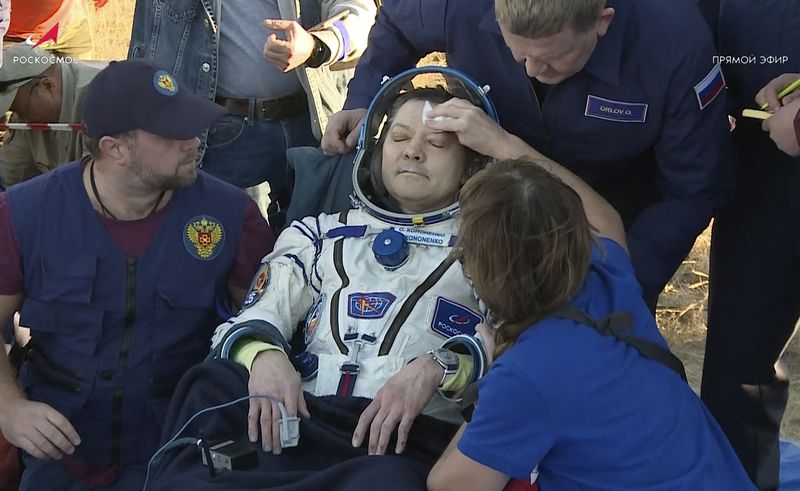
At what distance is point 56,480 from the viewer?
2.71m

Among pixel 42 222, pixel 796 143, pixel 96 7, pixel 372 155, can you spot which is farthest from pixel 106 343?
pixel 96 7

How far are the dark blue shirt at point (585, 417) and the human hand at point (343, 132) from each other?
1280 mm

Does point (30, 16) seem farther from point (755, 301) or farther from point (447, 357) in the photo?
point (755, 301)

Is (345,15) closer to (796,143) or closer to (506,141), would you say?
(506,141)

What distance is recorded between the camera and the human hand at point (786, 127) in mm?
2408

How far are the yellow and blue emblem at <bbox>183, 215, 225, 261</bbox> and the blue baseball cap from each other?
24cm

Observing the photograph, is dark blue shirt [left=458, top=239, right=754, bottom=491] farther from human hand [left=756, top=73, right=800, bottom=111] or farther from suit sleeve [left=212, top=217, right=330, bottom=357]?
human hand [left=756, top=73, right=800, bottom=111]

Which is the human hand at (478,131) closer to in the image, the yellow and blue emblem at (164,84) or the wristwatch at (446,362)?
the wristwatch at (446,362)

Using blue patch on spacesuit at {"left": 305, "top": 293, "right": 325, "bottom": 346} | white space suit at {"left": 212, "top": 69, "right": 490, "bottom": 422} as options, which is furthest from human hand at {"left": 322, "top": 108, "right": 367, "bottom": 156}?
blue patch on spacesuit at {"left": 305, "top": 293, "right": 325, "bottom": 346}

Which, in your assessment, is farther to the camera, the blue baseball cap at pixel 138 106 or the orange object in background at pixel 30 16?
the orange object in background at pixel 30 16

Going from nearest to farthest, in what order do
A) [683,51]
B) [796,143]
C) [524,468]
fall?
[524,468], [796,143], [683,51]

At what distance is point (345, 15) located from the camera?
3355mm

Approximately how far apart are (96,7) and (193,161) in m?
5.25

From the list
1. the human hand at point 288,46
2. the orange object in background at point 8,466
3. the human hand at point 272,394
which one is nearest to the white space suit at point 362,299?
the human hand at point 272,394
